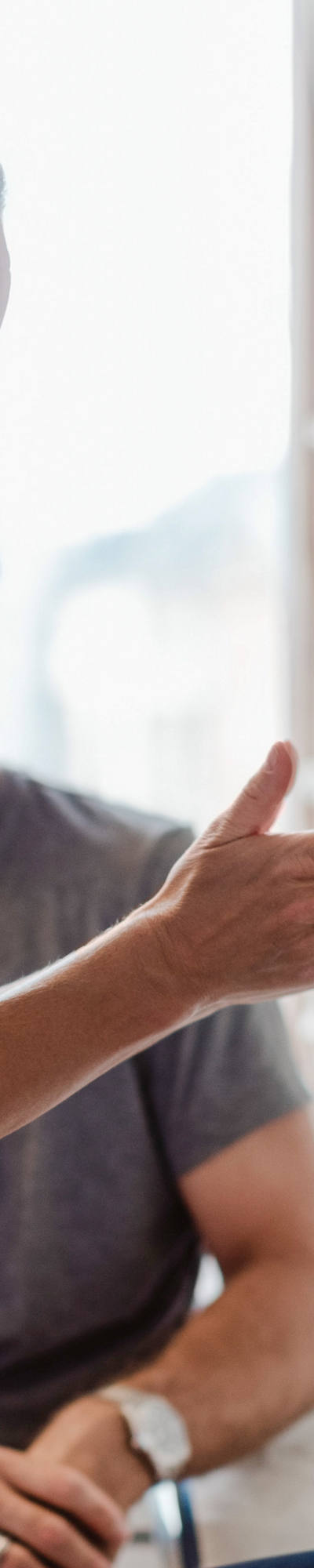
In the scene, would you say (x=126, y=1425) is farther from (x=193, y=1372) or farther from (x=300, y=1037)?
(x=300, y=1037)

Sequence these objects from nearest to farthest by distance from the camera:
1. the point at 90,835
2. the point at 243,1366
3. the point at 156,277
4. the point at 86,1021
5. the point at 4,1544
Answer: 1. the point at 86,1021
2. the point at 4,1544
3. the point at 243,1366
4. the point at 90,835
5. the point at 156,277

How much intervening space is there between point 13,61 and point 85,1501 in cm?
115

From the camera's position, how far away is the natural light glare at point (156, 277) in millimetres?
1489

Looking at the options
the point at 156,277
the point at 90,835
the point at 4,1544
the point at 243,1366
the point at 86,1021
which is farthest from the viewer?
the point at 156,277

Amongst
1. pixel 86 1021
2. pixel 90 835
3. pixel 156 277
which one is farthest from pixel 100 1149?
pixel 156 277

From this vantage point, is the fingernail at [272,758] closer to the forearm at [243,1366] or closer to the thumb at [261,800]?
the thumb at [261,800]

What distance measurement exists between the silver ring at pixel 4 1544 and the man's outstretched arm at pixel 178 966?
259mm

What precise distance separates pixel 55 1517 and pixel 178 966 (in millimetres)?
333

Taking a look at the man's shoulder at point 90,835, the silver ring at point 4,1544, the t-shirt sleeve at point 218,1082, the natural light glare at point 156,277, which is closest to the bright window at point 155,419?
the natural light glare at point 156,277

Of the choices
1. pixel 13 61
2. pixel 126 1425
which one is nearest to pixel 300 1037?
pixel 126 1425

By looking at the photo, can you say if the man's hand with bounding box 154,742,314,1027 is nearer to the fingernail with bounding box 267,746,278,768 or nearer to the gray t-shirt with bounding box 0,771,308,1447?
the fingernail with bounding box 267,746,278,768

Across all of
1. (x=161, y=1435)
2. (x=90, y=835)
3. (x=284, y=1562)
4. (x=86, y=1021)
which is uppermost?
(x=86, y=1021)

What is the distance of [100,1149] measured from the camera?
29.8 inches

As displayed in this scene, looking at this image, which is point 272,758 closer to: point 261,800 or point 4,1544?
point 261,800
